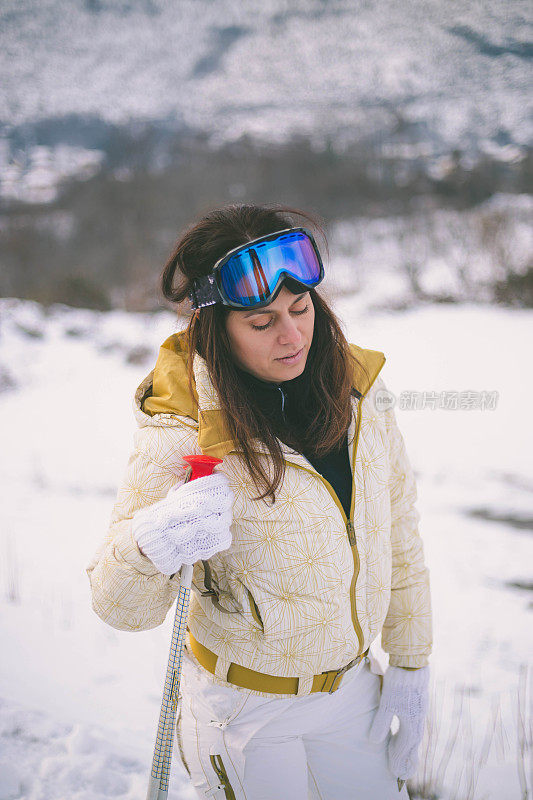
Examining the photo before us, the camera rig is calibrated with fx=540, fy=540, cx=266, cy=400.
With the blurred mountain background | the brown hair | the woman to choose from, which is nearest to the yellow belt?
the woman

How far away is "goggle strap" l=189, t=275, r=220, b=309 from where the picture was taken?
3.92 ft

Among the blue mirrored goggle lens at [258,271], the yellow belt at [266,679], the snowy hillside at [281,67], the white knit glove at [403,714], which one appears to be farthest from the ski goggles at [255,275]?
the snowy hillside at [281,67]

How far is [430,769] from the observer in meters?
1.93

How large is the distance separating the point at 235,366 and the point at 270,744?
86 centimetres

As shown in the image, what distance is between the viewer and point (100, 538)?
3.80 metres

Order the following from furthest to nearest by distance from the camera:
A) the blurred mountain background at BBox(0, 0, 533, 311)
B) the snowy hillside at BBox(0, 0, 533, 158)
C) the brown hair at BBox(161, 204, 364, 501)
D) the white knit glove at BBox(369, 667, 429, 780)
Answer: the snowy hillside at BBox(0, 0, 533, 158)
the blurred mountain background at BBox(0, 0, 533, 311)
the white knit glove at BBox(369, 667, 429, 780)
the brown hair at BBox(161, 204, 364, 501)

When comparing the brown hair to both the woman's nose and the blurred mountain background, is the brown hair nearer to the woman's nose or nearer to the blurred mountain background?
the woman's nose

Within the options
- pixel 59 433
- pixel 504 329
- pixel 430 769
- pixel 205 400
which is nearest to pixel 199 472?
pixel 205 400

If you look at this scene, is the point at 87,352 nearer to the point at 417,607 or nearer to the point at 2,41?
the point at 417,607

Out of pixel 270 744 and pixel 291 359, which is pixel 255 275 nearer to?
pixel 291 359

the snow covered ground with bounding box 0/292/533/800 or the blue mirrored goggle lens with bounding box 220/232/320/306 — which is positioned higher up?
the blue mirrored goggle lens with bounding box 220/232/320/306

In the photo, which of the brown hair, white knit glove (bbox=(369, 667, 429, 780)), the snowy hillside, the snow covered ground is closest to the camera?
the brown hair

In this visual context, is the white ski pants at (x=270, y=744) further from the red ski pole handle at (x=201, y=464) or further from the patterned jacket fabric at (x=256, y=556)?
the red ski pole handle at (x=201, y=464)

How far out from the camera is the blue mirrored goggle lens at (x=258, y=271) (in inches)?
46.0
